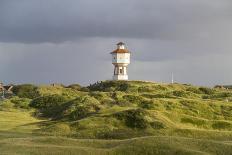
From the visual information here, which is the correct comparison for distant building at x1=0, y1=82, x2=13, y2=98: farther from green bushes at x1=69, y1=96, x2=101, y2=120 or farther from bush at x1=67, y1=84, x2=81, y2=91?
green bushes at x1=69, y1=96, x2=101, y2=120

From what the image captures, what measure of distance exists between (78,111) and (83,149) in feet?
116

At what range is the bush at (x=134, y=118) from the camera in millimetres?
56812

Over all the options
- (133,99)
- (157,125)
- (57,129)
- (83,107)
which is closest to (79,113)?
(83,107)

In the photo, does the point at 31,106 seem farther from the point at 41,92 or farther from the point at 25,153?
the point at 25,153

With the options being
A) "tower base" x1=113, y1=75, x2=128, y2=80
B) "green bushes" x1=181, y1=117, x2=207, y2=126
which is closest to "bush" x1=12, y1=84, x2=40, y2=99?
"tower base" x1=113, y1=75, x2=128, y2=80

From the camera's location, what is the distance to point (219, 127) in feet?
203

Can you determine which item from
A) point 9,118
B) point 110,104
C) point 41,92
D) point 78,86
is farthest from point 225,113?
point 78,86

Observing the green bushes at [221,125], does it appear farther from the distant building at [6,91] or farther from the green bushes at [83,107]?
the distant building at [6,91]

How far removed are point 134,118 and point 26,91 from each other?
76.5 m

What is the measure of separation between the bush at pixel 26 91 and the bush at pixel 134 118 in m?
62.0

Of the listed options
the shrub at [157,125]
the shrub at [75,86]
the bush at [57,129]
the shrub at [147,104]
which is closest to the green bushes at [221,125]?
the shrub at [157,125]

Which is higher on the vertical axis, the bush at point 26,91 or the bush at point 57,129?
the bush at point 26,91

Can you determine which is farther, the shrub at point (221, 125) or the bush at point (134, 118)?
the shrub at point (221, 125)

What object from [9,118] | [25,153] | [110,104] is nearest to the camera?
[25,153]
